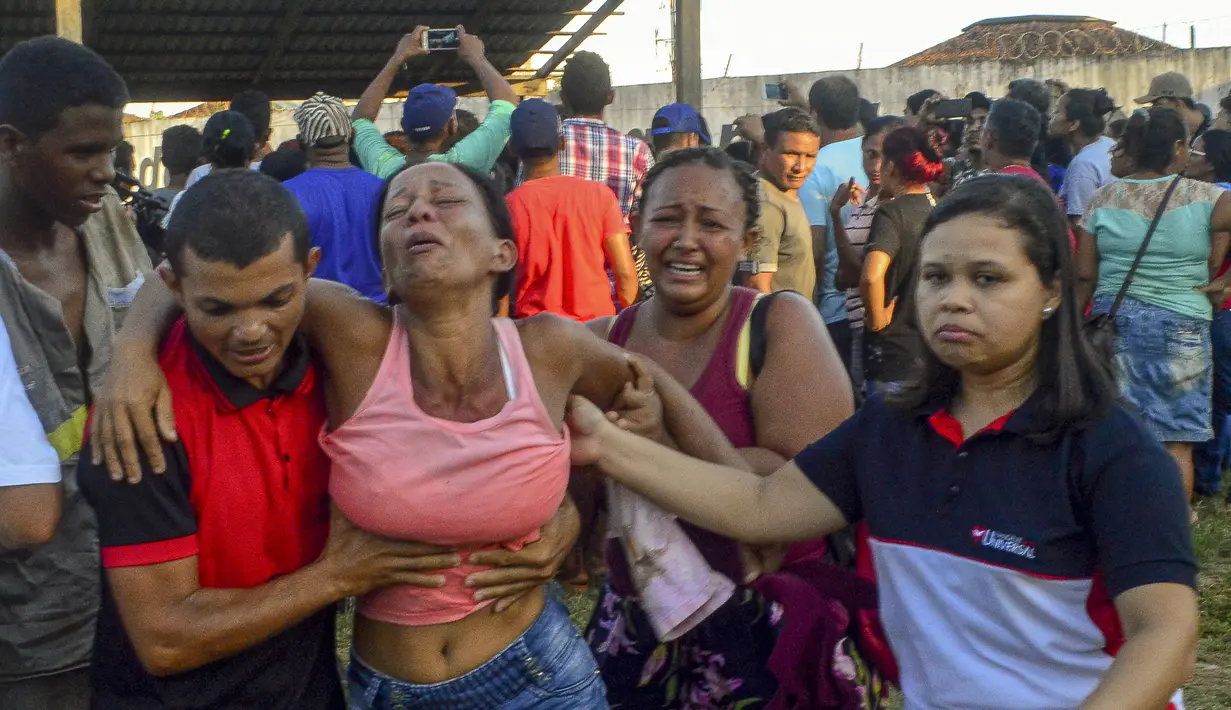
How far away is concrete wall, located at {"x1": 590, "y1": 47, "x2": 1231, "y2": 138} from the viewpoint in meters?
18.2

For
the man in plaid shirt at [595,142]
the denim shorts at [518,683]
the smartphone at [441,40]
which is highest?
the smartphone at [441,40]

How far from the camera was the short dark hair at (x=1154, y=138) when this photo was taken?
21.5 ft

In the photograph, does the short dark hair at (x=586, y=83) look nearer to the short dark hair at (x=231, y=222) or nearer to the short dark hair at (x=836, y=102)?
the short dark hair at (x=836, y=102)

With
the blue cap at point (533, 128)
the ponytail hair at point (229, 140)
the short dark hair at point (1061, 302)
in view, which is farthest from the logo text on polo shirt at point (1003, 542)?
the ponytail hair at point (229, 140)

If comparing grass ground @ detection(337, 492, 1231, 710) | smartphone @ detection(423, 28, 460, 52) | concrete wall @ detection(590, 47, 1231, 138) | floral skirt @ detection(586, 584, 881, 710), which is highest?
concrete wall @ detection(590, 47, 1231, 138)

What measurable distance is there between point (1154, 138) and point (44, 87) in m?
5.55

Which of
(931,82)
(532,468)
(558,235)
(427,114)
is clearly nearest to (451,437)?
(532,468)

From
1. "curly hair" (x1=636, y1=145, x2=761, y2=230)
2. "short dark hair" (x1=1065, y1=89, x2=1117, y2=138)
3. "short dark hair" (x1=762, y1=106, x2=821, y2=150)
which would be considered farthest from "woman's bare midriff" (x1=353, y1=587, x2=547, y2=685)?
"short dark hair" (x1=1065, y1=89, x2=1117, y2=138)

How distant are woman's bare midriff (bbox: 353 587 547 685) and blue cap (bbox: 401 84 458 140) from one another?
4199mm

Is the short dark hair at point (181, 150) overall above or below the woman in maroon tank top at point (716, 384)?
above

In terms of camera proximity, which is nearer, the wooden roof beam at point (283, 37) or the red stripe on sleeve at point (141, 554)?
the red stripe on sleeve at point (141, 554)

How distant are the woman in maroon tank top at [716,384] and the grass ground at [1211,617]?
186cm

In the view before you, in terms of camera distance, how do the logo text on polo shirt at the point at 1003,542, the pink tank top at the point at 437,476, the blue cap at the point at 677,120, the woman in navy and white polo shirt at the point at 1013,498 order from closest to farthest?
the woman in navy and white polo shirt at the point at 1013,498 < the logo text on polo shirt at the point at 1003,542 < the pink tank top at the point at 437,476 < the blue cap at the point at 677,120

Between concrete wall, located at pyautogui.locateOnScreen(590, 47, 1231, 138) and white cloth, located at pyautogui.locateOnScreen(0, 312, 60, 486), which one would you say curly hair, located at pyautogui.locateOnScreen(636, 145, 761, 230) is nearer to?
white cloth, located at pyautogui.locateOnScreen(0, 312, 60, 486)
